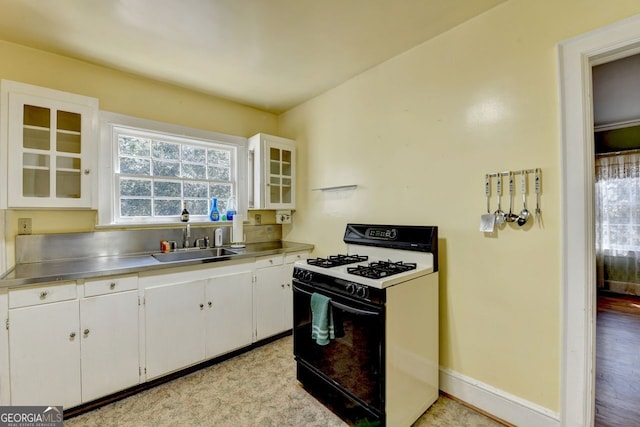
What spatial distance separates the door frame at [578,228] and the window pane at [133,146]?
321 centimetres

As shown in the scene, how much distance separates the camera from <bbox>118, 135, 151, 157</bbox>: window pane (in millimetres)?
2463

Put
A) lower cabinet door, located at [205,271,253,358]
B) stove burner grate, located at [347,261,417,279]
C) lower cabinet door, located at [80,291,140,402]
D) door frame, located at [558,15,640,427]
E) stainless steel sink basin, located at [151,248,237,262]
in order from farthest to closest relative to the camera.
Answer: stainless steel sink basin, located at [151,248,237,262] < lower cabinet door, located at [205,271,253,358] < lower cabinet door, located at [80,291,140,402] < stove burner grate, located at [347,261,417,279] < door frame, located at [558,15,640,427]

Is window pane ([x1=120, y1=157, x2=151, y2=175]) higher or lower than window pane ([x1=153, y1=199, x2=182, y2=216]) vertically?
higher

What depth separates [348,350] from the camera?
166cm

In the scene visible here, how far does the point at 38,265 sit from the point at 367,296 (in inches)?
92.5

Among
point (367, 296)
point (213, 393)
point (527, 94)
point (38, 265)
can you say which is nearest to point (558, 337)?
point (367, 296)

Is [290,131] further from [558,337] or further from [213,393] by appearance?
[558,337]

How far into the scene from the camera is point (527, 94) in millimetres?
1565

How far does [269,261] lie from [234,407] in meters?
1.20

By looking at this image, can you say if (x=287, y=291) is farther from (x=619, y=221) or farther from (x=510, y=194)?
(x=619, y=221)

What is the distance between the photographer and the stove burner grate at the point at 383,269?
5.25 ft

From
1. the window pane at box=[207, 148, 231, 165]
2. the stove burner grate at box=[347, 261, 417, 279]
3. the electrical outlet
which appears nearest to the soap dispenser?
the window pane at box=[207, 148, 231, 165]

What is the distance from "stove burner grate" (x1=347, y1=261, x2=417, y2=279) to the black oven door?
0.17m

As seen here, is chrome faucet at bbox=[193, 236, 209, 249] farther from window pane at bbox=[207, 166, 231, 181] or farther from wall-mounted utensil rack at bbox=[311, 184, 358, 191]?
wall-mounted utensil rack at bbox=[311, 184, 358, 191]
